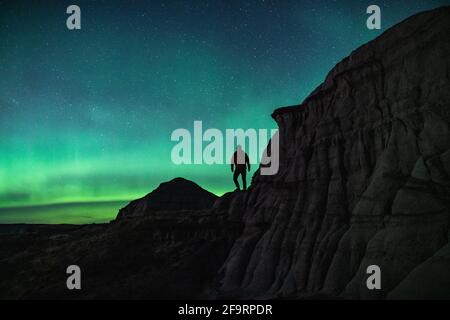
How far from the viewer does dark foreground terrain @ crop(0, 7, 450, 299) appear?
745 inches

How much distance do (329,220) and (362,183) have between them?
10.8 ft

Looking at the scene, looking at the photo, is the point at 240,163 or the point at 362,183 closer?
the point at 362,183

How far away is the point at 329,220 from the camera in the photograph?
25156mm

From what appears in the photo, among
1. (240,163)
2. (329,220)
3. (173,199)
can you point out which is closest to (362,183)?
(329,220)

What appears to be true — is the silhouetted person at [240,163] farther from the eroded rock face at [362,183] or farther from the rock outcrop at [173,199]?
the rock outcrop at [173,199]

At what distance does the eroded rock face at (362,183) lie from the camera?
18.9 meters

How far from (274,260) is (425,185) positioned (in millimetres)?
12594

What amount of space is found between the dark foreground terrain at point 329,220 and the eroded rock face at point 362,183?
2.7 inches

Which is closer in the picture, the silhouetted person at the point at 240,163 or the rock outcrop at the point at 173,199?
the silhouetted person at the point at 240,163

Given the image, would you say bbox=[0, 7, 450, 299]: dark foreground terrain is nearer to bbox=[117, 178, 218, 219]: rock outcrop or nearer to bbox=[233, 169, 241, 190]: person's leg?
bbox=[233, 169, 241, 190]: person's leg

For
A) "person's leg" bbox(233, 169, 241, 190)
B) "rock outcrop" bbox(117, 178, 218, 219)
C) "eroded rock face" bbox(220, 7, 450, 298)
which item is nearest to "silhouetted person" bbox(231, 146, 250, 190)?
"person's leg" bbox(233, 169, 241, 190)

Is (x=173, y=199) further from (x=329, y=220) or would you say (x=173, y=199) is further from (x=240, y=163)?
(x=329, y=220)

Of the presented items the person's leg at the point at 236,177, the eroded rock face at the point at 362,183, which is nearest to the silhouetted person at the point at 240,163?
the person's leg at the point at 236,177

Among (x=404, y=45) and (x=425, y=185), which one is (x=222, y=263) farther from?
(x=404, y=45)
